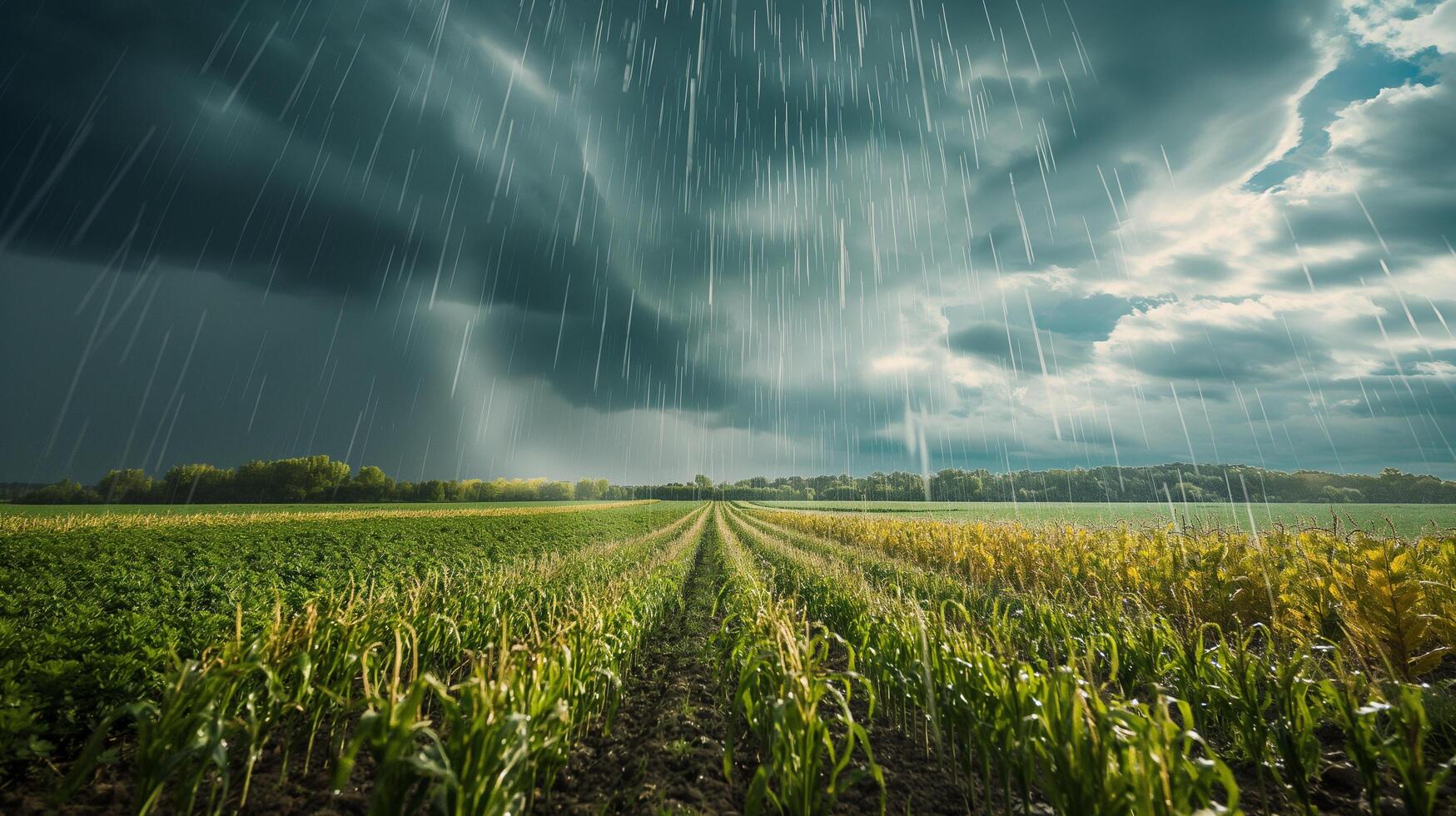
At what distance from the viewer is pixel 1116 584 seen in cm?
987

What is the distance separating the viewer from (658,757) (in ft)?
14.6

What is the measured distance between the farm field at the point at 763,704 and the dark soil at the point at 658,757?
30 mm

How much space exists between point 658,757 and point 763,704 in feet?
4.11

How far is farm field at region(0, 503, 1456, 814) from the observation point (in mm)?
2670

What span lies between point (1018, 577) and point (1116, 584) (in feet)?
11.6

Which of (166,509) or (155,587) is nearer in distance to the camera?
(155,587)

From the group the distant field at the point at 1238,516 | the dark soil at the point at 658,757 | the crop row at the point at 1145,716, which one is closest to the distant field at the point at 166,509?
the dark soil at the point at 658,757

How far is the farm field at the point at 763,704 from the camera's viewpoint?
2.67 meters

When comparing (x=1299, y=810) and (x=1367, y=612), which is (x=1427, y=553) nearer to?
(x=1367, y=612)

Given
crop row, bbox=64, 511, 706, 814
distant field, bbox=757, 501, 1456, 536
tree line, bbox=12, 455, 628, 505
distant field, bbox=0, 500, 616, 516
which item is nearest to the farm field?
A: crop row, bbox=64, 511, 706, 814

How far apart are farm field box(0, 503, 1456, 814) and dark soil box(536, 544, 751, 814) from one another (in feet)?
0.10

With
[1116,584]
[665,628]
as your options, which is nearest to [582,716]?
[665,628]

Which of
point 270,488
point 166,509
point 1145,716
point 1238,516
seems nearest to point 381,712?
point 1145,716

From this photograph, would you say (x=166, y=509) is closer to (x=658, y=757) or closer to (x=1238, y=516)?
(x=658, y=757)
